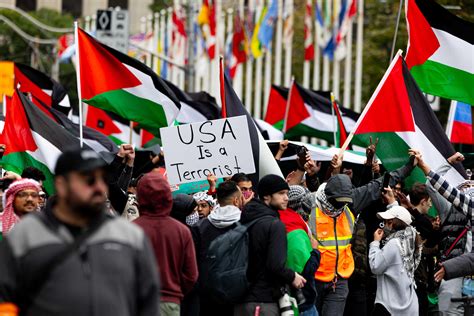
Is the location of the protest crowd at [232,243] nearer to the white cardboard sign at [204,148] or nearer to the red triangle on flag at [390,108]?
the white cardboard sign at [204,148]

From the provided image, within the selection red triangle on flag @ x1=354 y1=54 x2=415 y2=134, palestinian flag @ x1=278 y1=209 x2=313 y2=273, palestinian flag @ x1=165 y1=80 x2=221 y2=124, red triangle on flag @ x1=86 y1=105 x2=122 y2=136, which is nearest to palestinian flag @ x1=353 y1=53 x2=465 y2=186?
red triangle on flag @ x1=354 y1=54 x2=415 y2=134

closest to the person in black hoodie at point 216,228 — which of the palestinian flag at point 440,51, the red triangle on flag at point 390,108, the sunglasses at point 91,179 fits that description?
the red triangle on flag at point 390,108

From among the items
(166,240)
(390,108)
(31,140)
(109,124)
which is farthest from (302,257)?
(109,124)

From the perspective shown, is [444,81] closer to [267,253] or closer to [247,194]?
[247,194]

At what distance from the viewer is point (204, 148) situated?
11375 millimetres

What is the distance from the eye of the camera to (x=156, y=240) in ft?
26.9

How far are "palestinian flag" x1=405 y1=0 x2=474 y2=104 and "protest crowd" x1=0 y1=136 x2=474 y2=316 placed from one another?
1.35 m

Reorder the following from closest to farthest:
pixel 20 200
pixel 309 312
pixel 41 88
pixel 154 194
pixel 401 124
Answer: pixel 154 194 → pixel 20 200 → pixel 309 312 → pixel 401 124 → pixel 41 88

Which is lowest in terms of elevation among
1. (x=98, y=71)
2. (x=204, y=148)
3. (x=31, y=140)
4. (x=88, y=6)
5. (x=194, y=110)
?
(x=88, y=6)

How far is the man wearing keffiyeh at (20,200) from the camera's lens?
865cm

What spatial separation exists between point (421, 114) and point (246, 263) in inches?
156

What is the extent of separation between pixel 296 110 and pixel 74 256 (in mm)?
16106

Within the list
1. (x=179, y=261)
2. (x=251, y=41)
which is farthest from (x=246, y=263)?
(x=251, y=41)

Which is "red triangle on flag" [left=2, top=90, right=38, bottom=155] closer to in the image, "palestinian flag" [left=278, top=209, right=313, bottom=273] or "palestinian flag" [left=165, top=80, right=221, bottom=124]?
"palestinian flag" [left=278, top=209, right=313, bottom=273]
